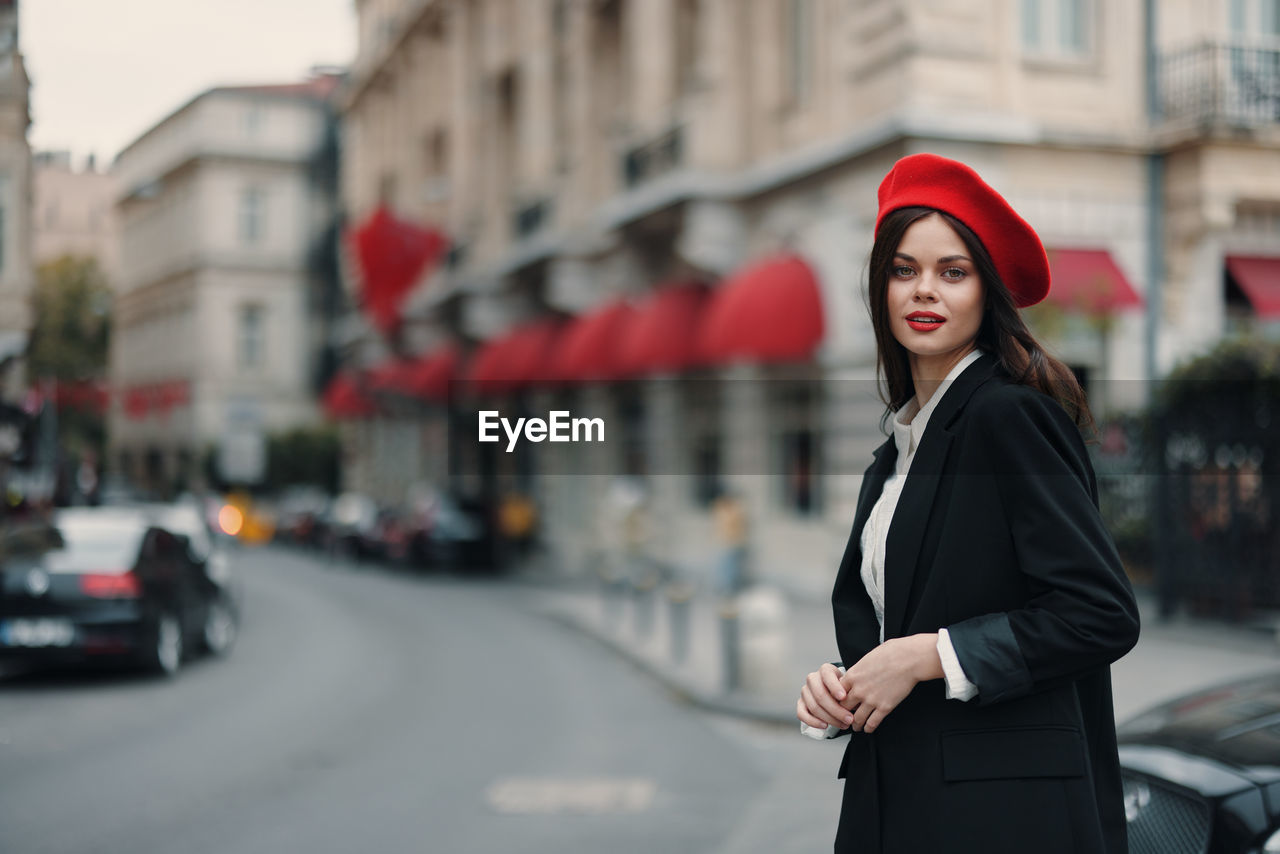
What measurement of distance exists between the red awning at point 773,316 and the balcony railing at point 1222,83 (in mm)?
4997

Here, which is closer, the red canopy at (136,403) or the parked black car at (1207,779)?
the parked black car at (1207,779)

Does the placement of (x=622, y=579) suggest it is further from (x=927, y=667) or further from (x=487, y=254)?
(x=927, y=667)

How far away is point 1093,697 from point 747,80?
61.4ft

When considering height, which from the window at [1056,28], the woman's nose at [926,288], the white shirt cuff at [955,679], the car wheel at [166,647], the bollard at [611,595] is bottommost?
the bollard at [611,595]

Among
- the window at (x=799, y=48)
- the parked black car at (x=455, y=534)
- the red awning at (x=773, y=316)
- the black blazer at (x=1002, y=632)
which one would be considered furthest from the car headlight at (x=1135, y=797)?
the parked black car at (x=455, y=534)

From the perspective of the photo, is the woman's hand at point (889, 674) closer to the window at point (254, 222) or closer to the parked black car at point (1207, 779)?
the parked black car at point (1207, 779)

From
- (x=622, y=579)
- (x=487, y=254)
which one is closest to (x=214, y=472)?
(x=487, y=254)

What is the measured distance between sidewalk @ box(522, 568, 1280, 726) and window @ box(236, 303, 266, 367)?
11622mm

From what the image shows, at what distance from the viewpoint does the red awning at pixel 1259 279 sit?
16.5m

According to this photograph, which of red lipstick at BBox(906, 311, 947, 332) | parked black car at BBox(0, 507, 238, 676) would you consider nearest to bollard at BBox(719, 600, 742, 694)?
parked black car at BBox(0, 507, 238, 676)

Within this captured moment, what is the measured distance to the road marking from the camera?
7.11 metres

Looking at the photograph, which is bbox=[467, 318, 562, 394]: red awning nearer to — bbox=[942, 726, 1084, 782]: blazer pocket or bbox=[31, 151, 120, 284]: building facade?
bbox=[31, 151, 120, 284]: building facade

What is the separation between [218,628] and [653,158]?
11.2 m

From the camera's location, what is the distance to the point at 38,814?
270 inches
